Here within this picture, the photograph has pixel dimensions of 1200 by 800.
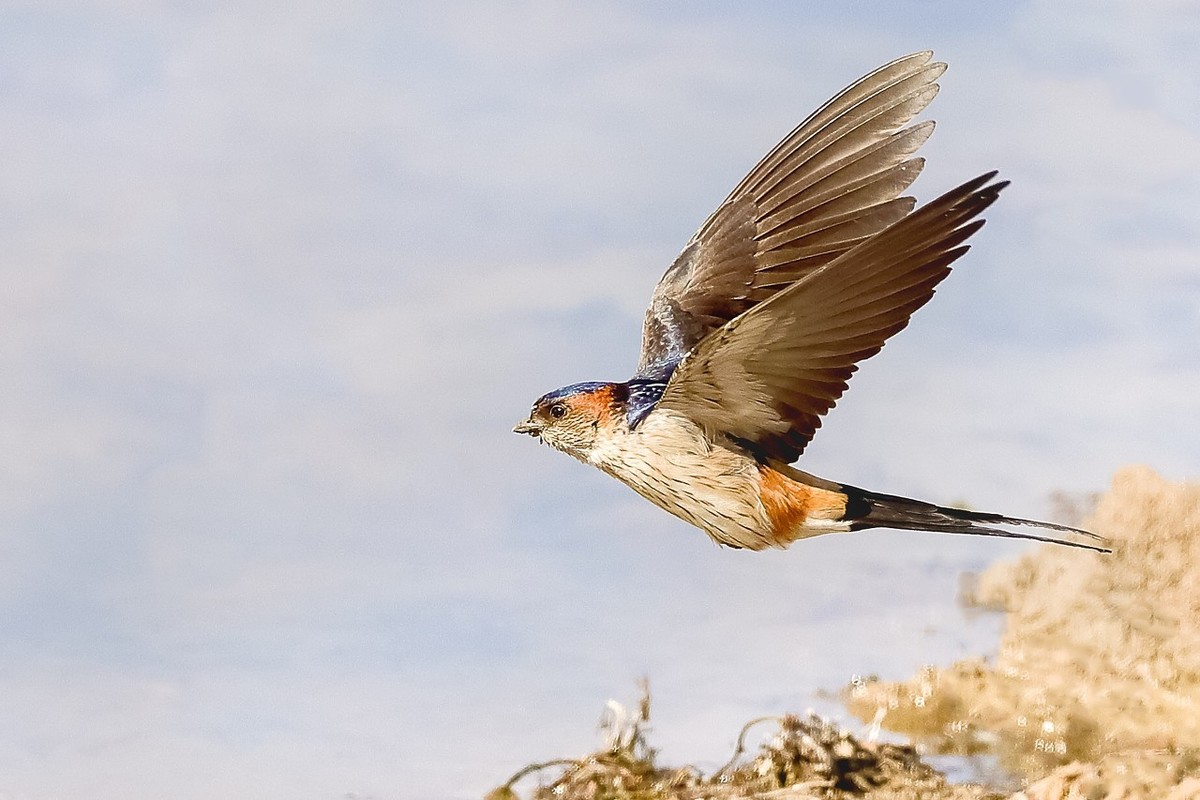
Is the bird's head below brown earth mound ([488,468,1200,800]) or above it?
above

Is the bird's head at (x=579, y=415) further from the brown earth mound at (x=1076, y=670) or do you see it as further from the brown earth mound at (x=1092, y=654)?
the brown earth mound at (x=1092, y=654)

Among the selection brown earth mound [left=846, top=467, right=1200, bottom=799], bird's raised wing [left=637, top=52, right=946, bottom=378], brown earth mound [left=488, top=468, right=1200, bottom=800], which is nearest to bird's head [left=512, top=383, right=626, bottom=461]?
bird's raised wing [left=637, top=52, right=946, bottom=378]

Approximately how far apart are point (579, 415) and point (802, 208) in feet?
4.06

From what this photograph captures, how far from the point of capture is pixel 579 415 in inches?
187

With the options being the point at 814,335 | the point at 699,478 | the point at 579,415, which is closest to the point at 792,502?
the point at 699,478

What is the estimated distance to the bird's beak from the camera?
492cm

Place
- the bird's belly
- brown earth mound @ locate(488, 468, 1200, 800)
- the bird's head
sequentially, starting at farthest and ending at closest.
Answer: brown earth mound @ locate(488, 468, 1200, 800) < the bird's head < the bird's belly

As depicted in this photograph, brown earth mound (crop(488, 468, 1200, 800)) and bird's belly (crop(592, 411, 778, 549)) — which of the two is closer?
bird's belly (crop(592, 411, 778, 549))

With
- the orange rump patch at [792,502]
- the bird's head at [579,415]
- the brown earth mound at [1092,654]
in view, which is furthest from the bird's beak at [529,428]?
the brown earth mound at [1092,654]

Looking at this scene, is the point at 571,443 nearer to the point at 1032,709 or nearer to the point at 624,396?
the point at 624,396

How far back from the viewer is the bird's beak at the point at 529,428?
4922 mm

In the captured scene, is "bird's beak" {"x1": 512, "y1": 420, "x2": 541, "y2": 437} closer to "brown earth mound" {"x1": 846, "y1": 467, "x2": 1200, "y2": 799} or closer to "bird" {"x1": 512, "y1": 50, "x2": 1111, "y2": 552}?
"bird" {"x1": 512, "y1": 50, "x2": 1111, "y2": 552}

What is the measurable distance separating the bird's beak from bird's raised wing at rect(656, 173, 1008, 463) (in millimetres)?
586

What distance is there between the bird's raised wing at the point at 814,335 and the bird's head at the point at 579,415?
0.24 meters
